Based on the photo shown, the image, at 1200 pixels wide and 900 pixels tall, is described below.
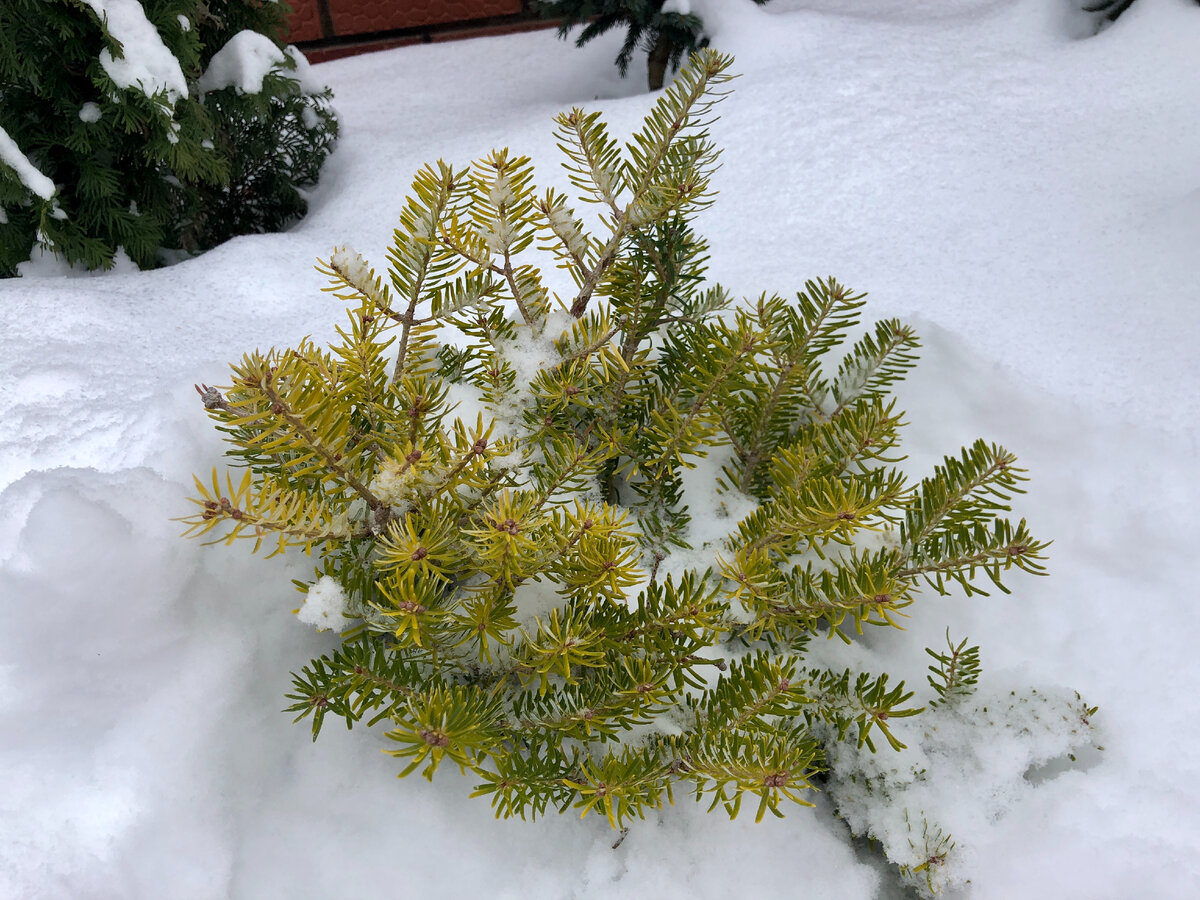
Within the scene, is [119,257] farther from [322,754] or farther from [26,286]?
[322,754]

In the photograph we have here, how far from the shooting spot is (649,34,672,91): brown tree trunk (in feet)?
7.93

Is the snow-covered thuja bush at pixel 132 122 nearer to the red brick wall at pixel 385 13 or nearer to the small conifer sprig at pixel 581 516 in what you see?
the small conifer sprig at pixel 581 516

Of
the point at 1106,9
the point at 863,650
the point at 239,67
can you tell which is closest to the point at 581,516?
the point at 863,650

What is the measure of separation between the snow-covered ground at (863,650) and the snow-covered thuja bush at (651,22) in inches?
26.8

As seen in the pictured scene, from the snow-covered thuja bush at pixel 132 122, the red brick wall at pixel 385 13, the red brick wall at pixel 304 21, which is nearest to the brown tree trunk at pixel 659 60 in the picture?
the snow-covered thuja bush at pixel 132 122

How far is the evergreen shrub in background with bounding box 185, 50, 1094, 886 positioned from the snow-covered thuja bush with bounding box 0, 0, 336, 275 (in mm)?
939

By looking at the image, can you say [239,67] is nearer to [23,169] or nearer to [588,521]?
[23,169]

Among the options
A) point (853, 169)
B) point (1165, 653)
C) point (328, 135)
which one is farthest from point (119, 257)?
point (1165, 653)

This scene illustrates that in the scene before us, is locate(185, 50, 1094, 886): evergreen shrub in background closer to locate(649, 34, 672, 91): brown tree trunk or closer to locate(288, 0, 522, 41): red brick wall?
locate(649, 34, 672, 91): brown tree trunk

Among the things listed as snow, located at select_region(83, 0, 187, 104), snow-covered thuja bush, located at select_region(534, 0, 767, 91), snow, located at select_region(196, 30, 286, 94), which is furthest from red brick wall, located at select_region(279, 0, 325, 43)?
snow, located at select_region(83, 0, 187, 104)

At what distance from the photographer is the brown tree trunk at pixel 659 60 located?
7.93ft

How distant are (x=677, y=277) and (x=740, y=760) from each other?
1.48 feet

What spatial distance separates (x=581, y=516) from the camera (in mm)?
610

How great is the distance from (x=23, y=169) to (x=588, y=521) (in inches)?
53.9
